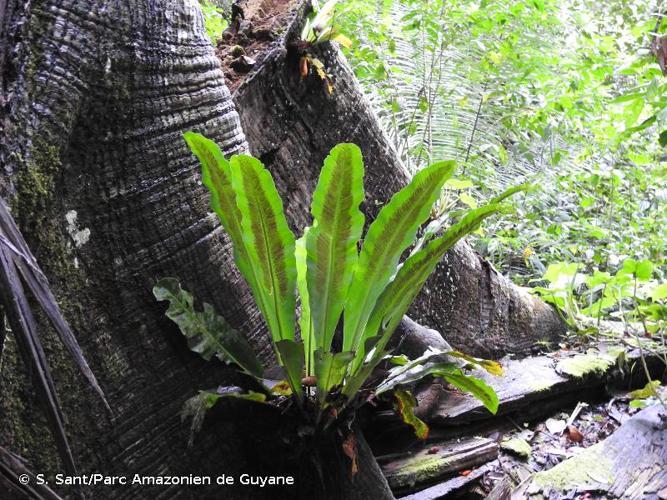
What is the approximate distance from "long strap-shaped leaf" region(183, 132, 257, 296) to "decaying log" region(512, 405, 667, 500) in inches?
49.2

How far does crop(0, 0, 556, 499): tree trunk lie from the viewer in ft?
3.84

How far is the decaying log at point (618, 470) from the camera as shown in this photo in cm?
188

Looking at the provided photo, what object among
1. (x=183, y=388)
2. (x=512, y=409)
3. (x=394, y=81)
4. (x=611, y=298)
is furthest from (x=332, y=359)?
(x=394, y=81)

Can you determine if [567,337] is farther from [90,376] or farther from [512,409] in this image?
[90,376]

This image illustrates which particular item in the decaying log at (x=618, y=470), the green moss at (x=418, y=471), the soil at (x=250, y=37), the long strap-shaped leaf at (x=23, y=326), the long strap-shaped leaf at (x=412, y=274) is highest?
the soil at (x=250, y=37)

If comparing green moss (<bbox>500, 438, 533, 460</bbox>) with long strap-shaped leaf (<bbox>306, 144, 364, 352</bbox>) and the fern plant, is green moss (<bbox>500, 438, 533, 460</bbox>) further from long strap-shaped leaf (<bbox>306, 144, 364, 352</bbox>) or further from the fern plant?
long strap-shaped leaf (<bbox>306, 144, 364, 352</bbox>)

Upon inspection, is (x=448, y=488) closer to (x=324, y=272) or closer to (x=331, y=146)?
(x=324, y=272)

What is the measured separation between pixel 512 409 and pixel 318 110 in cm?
146

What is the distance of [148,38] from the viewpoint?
136 cm

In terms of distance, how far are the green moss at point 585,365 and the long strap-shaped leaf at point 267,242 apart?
1.66 metres

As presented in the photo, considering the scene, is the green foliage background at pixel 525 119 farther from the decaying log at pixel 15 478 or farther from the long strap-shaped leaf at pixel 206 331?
the decaying log at pixel 15 478

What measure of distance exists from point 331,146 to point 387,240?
97 centimetres

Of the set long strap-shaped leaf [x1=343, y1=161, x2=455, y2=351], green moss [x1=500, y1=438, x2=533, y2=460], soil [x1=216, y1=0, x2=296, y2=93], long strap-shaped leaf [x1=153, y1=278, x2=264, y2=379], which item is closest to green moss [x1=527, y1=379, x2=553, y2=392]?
green moss [x1=500, y1=438, x2=533, y2=460]

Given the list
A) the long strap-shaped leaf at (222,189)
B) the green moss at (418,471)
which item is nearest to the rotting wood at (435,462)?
the green moss at (418,471)
